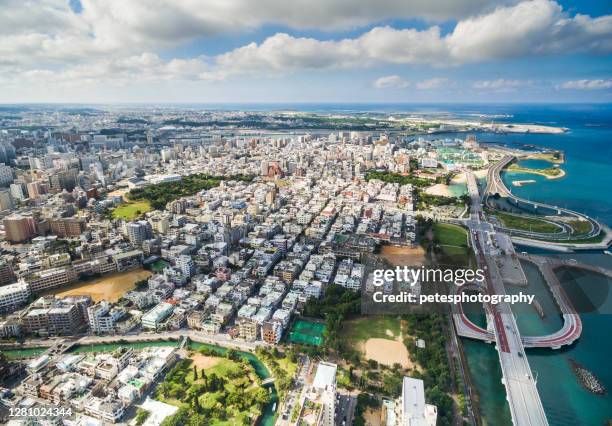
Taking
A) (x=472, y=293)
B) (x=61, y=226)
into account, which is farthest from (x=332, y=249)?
(x=61, y=226)

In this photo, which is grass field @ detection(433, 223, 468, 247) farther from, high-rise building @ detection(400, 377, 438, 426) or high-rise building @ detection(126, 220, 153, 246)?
high-rise building @ detection(126, 220, 153, 246)

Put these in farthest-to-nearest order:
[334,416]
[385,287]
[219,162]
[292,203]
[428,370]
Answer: [219,162] < [292,203] < [385,287] < [428,370] < [334,416]

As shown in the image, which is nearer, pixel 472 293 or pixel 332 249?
pixel 472 293

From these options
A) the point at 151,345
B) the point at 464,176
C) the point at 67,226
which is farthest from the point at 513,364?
the point at 464,176

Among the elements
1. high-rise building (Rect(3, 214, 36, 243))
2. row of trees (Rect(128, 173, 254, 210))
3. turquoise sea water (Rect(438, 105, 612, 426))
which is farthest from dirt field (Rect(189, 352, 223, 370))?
row of trees (Rect(128, 173, 254, 210))

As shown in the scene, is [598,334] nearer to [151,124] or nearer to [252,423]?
[252,423]

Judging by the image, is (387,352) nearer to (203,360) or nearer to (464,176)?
(203,360)
